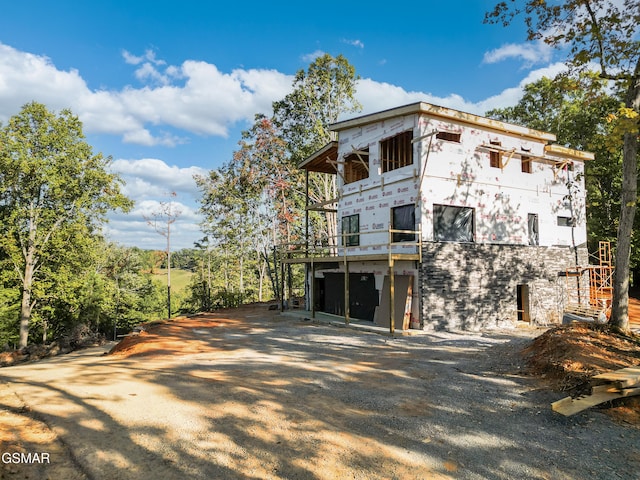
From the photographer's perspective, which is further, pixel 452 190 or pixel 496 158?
pixel 496 158

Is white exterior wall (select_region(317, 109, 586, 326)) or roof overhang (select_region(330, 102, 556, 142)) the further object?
white exterior wall (select_region(317, 109, 586, 326))

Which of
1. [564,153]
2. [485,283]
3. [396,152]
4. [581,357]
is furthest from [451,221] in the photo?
[581,357]

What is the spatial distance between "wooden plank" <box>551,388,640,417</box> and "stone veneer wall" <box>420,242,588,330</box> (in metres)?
9.76

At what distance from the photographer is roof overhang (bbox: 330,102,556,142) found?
16609 mm

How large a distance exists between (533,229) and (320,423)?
18350 mm

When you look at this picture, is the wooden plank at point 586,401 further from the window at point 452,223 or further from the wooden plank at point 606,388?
the window at point 452,223

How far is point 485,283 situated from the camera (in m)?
17.4

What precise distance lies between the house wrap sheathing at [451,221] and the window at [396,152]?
6cm

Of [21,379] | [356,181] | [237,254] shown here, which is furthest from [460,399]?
[237,254]

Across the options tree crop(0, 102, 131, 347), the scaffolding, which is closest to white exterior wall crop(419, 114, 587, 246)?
the scaffolding

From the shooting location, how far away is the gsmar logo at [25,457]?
4.22m

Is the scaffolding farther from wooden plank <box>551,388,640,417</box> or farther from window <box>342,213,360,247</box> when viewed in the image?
wooden plank <box>551,388,640,417</box>

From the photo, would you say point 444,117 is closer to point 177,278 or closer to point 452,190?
point 452,190

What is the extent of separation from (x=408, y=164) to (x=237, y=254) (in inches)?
1224
